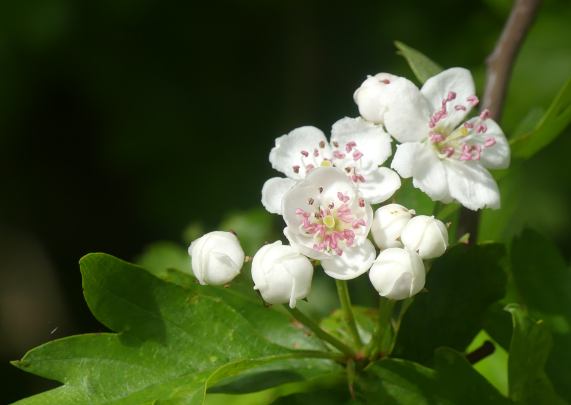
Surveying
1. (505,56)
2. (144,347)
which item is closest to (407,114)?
(505,56)

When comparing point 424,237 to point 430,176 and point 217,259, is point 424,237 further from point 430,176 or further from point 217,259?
point 217,259

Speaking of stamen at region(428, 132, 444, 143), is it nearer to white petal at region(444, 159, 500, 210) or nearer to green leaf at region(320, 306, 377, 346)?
white petal at region(444, 159, 500, 210)

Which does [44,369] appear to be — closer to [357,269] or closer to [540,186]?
[357,269]

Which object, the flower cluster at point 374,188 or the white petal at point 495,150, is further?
the white petal at point 495,150

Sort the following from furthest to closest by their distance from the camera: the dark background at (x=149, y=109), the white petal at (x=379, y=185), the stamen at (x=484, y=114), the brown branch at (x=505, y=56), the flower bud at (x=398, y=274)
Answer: the dark background at (x=149, y=109), the brown branch at (x=505, y=56), the stamen at (x=484, y=114), the white petal at (x=379, y=185), the flower bud at (x=398, y=274)

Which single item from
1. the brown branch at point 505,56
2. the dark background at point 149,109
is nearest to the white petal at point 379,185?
the brown branch at point 505,56

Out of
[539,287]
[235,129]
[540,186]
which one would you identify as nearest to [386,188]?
[539,287]

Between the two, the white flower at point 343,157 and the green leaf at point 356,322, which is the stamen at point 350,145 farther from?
the green leaf at point 356,322
